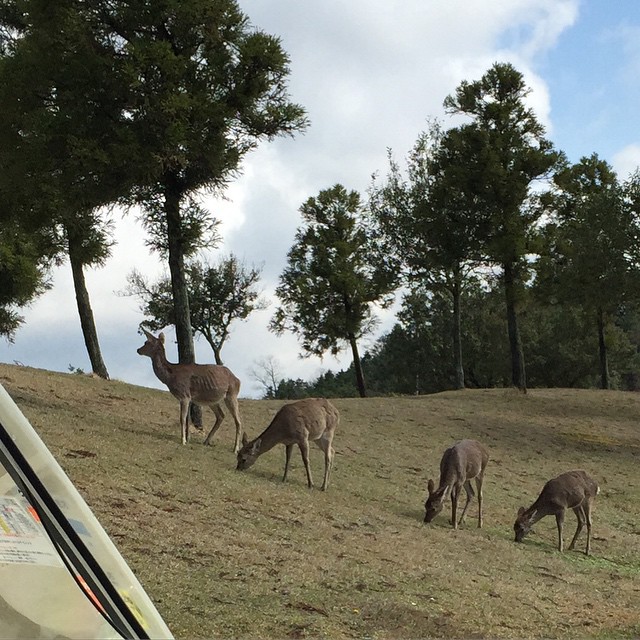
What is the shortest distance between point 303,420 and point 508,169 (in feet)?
80.3

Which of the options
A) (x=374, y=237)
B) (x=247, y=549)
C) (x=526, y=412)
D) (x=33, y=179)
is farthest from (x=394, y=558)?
(x=374, y=237)

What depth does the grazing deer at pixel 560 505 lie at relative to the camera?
14922mm

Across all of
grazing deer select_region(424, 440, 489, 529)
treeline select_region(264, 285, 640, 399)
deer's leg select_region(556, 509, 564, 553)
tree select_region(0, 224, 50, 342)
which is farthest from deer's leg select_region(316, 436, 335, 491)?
→ treeline select_region(264, 285, 640, 399)

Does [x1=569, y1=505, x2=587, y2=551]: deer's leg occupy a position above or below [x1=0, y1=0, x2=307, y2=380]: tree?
below

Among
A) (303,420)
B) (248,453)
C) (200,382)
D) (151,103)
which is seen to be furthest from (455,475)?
(151,103)

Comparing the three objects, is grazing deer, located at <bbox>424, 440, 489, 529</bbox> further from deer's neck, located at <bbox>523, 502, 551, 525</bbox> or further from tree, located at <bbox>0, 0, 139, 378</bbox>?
tree, located at <bbox>0, 0, 139, 378</bbox>

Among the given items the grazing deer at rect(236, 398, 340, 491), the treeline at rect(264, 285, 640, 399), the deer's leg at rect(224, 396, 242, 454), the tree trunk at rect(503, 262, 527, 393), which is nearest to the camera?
the grazing deer at rect(236, 398, 340, 491)

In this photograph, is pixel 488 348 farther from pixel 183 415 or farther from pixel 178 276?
pixel 183 415

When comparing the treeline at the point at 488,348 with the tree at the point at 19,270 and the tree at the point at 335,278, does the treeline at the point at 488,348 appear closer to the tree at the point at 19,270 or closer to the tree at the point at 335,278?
the tree at the point at 335,278

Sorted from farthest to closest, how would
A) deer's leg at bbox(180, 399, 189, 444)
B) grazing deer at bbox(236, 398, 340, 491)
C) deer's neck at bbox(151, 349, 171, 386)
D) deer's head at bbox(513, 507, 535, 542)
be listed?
deer's neck at bbox(151, 349, 171, 386) → deer's leg at bbox(180, 399, 189, 444) → grazing deer at bbox(236, 398, 340, 491) → deer's head at bbox(513, 507, 535, 542)

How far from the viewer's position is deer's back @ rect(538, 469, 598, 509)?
49.4ft

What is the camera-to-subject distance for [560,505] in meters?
15.0

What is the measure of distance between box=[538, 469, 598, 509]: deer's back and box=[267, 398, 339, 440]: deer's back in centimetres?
406

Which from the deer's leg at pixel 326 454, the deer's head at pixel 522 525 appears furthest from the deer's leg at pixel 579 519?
the deer's leg at pixel 326 454
